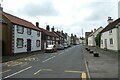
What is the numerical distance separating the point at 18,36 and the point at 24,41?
11.3ft

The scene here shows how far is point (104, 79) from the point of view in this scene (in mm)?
10992

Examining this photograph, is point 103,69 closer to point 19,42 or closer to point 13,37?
point 13,37

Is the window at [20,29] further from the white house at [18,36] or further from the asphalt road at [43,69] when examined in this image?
the asphalt road at [43,69]

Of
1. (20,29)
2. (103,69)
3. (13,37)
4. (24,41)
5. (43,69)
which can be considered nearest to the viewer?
(103,69)

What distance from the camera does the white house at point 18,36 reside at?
32.7 meters

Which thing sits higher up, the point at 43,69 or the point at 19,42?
the point at 19,42

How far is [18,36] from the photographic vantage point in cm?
3581

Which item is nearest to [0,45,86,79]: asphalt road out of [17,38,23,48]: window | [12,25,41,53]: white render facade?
[12,25,41,53]: white render facade

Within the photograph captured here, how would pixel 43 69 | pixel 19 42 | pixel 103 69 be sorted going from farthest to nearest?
pixel 19 42, pixel 43 69, pixel 103 69

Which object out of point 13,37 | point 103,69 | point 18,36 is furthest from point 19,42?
point 103,69

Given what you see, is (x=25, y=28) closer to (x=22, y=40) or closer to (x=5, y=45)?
(x=22, y=40)

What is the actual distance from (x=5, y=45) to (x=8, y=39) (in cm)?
109

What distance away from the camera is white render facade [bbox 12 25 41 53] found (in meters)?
34.0

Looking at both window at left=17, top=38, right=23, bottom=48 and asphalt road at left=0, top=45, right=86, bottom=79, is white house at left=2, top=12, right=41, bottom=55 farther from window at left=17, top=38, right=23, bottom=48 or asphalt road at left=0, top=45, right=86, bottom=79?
asphalt road at left=0, top=45, right=86, bottom=79
